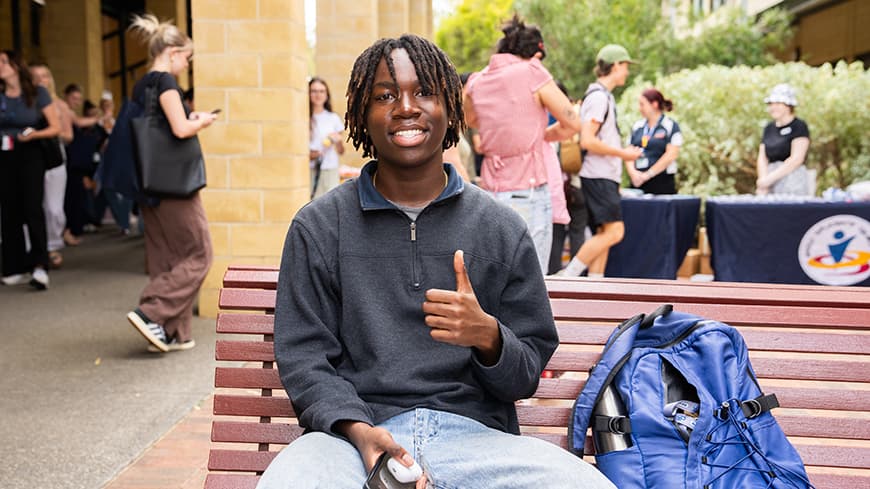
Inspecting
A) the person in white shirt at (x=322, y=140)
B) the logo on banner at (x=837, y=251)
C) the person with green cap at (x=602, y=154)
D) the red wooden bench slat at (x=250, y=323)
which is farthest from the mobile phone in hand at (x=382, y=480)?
the person in white shirt at (x=322, y=140)

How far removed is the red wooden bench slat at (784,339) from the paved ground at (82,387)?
2130 millimetres

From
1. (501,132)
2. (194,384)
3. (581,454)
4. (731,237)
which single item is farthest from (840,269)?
(581,454)

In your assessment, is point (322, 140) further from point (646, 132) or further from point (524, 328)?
point (524, 328)

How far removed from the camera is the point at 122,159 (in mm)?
6320

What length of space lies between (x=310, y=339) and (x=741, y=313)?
53.3 inches

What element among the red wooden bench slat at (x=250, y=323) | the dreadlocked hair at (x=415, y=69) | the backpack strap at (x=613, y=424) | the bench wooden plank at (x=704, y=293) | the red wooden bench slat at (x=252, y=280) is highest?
the dreadlocked hair at (x=415, y=69)

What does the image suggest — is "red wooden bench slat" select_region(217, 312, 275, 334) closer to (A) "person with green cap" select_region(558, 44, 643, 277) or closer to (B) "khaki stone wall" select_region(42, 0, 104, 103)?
(A) "person with green cap" select_region(558, 44, 643, 277)

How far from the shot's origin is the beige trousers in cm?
605

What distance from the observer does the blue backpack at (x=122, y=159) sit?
247 inches

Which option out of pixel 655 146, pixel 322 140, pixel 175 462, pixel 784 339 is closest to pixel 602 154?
pixel 655 146

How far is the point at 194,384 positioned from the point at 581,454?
325cm

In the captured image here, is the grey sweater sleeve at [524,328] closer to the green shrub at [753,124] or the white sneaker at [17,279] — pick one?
the white sneaker at [17,279]

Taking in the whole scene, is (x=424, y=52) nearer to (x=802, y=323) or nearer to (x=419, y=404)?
(x=419, y=404)

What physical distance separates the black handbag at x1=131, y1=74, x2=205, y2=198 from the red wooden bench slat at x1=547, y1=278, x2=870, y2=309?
356 cm
